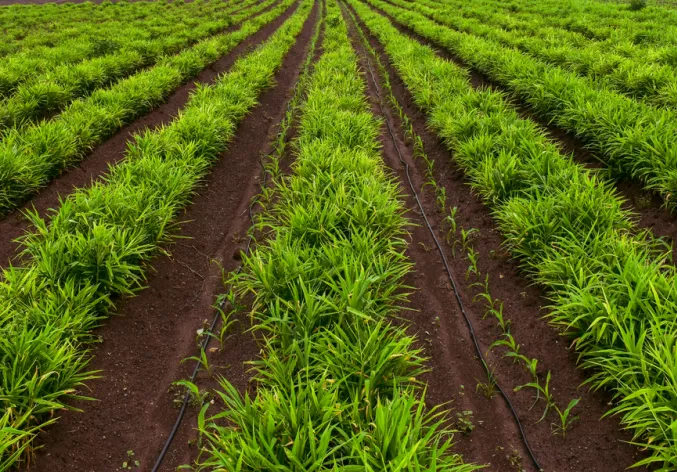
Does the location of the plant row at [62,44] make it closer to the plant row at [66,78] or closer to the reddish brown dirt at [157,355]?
the plant row at [66,78]

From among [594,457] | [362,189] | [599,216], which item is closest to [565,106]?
[599,216]

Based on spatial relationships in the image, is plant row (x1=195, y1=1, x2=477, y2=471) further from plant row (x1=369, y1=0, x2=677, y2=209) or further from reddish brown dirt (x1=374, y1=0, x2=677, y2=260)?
plant row (x1=369, y1=0, x2=677, y2=209)

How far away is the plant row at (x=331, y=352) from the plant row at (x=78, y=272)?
38.1 inches

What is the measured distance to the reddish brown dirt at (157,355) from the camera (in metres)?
2.38

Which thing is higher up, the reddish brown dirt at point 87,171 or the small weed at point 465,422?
the reddish brown dirt at point 87,171

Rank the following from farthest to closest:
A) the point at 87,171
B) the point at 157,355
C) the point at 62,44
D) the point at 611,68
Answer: the point at 62,44
the point at 611,68
the point at 87,171
the point at 157,355

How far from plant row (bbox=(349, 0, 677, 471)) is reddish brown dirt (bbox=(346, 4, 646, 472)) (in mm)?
126

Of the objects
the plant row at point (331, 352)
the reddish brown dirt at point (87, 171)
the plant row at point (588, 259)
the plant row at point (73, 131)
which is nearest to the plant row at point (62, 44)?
the plant row at point (73, 131)

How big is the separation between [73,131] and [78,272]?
341cm

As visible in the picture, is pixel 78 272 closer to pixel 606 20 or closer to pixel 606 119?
pixel 606 119

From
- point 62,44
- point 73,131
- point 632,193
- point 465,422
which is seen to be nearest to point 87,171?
point 73,131

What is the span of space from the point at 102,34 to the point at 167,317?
13641 millimetres

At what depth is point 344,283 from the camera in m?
2.92

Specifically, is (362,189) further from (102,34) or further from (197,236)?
(102,34)
